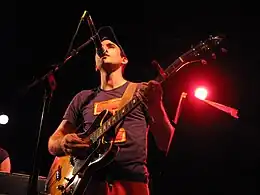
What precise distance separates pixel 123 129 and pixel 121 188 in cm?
39

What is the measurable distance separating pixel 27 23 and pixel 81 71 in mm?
1138

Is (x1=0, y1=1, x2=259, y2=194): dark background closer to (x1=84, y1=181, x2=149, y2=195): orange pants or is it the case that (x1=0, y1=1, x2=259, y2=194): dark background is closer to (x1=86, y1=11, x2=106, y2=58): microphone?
(x1=86, y1=11, x2=106, y2=58): microphone

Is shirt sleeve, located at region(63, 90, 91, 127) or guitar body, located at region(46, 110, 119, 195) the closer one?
guitar body, located at region(46, 110, 119, 195)

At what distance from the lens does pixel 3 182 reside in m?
3.06

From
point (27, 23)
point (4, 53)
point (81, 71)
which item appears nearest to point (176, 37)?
point (81, 71)

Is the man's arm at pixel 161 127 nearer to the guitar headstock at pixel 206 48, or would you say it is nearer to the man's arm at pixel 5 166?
the guitar headstock at pixel 206 48

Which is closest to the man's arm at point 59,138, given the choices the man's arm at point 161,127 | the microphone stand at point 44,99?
the microphone stand at point 44,99

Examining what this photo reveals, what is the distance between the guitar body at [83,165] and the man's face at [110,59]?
534 mm

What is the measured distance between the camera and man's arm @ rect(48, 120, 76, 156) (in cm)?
294

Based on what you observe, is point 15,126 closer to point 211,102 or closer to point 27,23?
point 27,23

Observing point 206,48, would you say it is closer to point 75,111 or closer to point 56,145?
point 75,111

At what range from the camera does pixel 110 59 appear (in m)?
3.20

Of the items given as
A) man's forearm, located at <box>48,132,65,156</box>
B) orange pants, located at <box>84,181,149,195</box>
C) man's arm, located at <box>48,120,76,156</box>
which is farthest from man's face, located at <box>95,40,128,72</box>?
orange pants, located at <box>84,181,149,195</box>

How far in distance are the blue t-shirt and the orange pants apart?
0.04 metres
